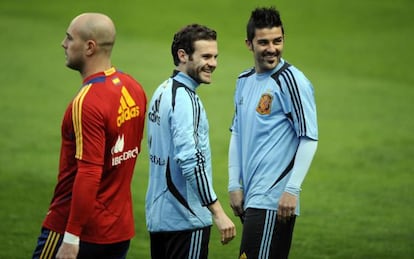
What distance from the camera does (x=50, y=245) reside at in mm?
5883

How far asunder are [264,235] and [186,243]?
676 mm

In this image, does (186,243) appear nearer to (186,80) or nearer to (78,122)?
(186,80)

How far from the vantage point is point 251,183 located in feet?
23.5

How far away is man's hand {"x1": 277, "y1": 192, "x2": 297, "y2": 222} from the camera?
684cm

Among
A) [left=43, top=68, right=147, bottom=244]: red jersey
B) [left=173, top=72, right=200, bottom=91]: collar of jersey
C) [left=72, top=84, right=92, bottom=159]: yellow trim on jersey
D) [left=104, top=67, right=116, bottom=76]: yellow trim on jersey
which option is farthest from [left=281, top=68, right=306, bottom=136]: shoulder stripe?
[left=72, top=84, right=92, bottom=159]: yellow trim on jersey

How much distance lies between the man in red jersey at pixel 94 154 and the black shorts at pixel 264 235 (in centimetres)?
120

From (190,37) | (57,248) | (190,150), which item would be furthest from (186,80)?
(57,248)

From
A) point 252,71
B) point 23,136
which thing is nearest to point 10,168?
point 23,136

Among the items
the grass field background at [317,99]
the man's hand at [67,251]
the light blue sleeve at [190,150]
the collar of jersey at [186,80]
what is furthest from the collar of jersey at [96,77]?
the grass field background at [317,99]

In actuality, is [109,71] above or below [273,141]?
above

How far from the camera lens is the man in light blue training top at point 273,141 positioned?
22.6 feet

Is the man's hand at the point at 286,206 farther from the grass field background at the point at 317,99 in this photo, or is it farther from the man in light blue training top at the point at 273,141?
the grass field background at the point at 317,99

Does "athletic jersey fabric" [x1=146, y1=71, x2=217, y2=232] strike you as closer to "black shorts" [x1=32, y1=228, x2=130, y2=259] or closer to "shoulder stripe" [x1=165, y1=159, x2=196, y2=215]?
"shoulder stripe" [x1=165, y1=159, x2=196, y2=215]

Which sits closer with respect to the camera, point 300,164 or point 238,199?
point 300,164
